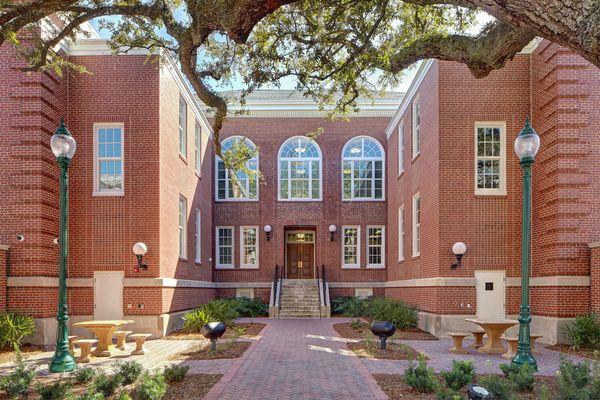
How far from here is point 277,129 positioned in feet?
84.0

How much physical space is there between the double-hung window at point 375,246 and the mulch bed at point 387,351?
42.0 feet

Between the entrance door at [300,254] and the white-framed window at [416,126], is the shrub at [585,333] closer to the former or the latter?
the white-framed window at [416,126]

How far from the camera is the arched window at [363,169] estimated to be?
2548cm

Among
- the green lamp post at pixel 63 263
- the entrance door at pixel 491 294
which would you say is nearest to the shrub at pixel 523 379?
the entrance door at pixel 491 294

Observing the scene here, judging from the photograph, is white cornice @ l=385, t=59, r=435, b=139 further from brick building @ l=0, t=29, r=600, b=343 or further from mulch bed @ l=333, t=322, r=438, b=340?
mulch bed @ l=333, t=322, r=438, b=340

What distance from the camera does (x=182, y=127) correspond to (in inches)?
720

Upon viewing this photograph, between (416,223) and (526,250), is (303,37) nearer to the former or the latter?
(526,250)

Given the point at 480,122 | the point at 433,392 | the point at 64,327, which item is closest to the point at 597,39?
the point at 433,392

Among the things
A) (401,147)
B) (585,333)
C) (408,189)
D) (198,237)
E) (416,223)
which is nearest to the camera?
(585,333)

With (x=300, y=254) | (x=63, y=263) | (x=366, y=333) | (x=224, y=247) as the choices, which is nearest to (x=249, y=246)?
(x=224, y=247)

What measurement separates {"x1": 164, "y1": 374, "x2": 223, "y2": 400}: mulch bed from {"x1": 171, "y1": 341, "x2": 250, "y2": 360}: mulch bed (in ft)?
6.85

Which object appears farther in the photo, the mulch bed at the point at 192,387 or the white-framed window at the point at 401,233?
the white-framed window at the point at 401,233

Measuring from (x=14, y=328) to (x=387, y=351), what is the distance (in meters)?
8.83

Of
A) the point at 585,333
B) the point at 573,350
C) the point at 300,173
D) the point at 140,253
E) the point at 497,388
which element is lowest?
the point at 573,350
